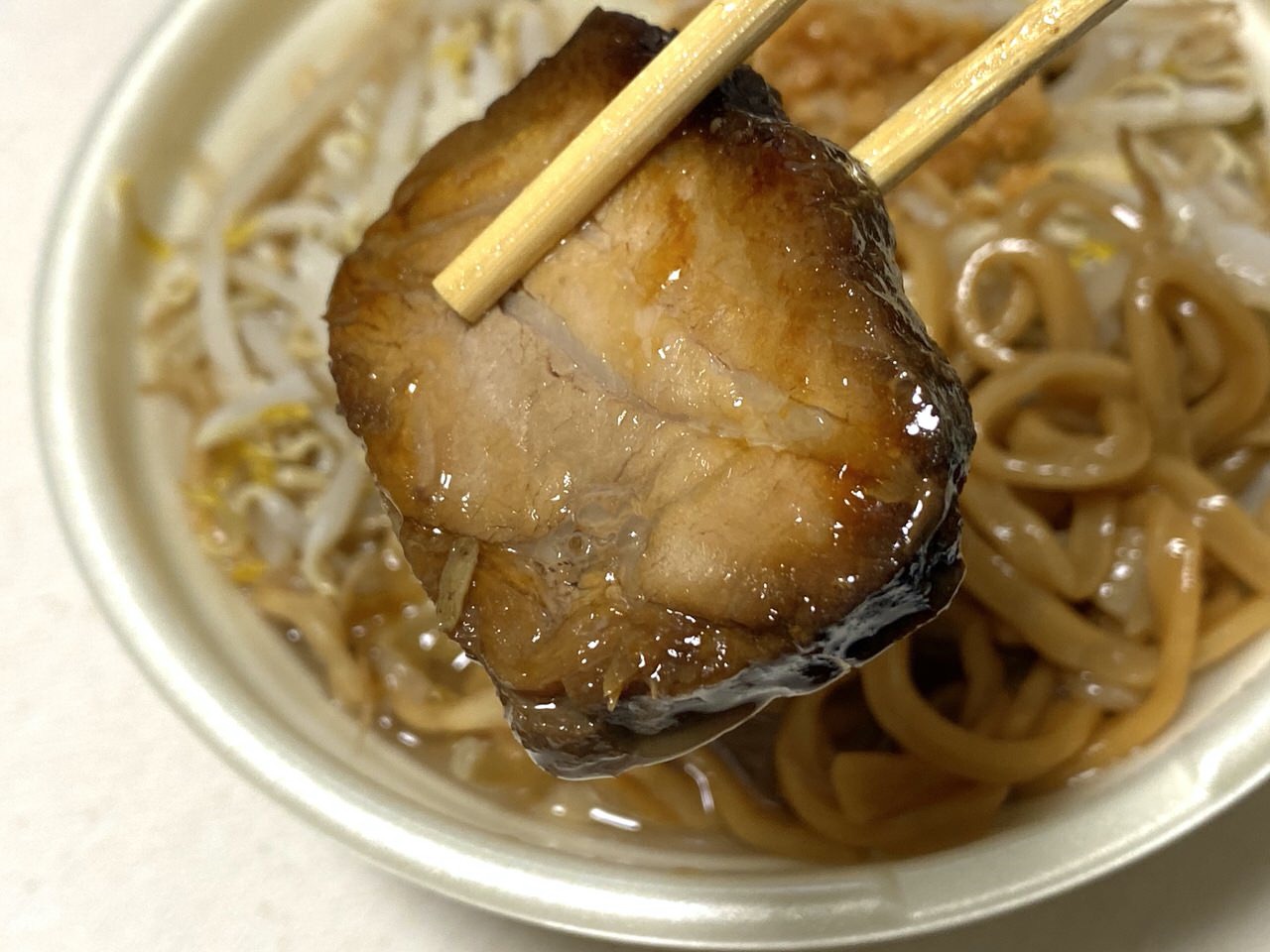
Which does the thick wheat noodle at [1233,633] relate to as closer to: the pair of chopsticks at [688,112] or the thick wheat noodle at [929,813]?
the thick wheat noodle at [929,813]

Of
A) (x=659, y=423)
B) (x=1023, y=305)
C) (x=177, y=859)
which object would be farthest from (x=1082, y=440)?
(x=177, y=859)

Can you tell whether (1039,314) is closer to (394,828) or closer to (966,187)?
(966,187)

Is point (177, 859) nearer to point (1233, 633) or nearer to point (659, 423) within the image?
point (659, 423)

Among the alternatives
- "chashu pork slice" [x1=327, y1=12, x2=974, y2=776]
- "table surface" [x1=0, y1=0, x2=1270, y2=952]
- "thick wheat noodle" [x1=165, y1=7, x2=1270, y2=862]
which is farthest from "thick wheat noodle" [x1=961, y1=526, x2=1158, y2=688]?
"chashu pork slice" [x1=327, y1=12, x2=974, y2=776]

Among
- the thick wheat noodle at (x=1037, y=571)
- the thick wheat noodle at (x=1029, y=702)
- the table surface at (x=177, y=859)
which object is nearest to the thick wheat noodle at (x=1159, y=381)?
the thick wheat noodle at (x=1037, y=571)

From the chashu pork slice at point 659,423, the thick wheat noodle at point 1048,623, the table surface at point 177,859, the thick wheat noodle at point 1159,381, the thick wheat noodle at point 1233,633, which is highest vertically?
the chashu pork slice at point 659,423

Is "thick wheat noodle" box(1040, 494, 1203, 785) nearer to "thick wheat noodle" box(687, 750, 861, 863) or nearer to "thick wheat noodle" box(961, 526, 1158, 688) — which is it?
"thick wheat noodle" box(961, 526, 1158, 688)
